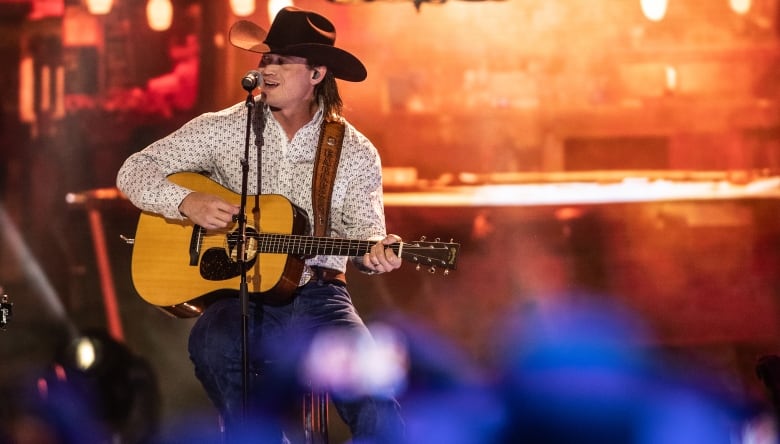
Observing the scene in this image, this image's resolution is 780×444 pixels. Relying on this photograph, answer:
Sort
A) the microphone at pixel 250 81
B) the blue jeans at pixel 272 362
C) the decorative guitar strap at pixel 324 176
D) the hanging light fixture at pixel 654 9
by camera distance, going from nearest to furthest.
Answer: the microphone at pixel 250 81 → the blue jeans at pixel 272 362 → the decorative guitar strap at pixel 324 176 → the hanging light fixture at pixel 654 9

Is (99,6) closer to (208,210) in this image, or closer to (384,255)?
(208,210)

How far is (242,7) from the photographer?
555cm

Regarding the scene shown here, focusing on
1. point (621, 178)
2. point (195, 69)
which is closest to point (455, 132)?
point (621, 178)

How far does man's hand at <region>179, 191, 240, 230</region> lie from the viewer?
11.4 ft

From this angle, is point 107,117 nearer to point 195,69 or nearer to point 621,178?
point 195,69

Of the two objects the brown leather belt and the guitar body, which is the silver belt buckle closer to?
the brown leather belt

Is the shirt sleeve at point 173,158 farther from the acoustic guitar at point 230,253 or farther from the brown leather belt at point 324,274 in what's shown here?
the brown leather belt at point 324,274

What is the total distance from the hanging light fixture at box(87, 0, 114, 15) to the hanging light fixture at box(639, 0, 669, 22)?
3257 millimetres

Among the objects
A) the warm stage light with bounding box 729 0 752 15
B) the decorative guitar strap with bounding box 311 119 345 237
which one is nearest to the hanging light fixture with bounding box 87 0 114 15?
the decorative guitar strap with bounding box 311 119 345 237

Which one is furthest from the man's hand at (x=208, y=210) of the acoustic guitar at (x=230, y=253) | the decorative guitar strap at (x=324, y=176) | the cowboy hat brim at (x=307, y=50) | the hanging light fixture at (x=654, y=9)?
the hanging light fixture at (x=654, y=9)

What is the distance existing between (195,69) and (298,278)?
8.01 ft

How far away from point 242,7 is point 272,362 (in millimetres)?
2766

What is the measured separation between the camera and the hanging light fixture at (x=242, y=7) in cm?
555

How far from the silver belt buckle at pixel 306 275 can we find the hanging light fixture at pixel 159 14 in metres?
2.52
